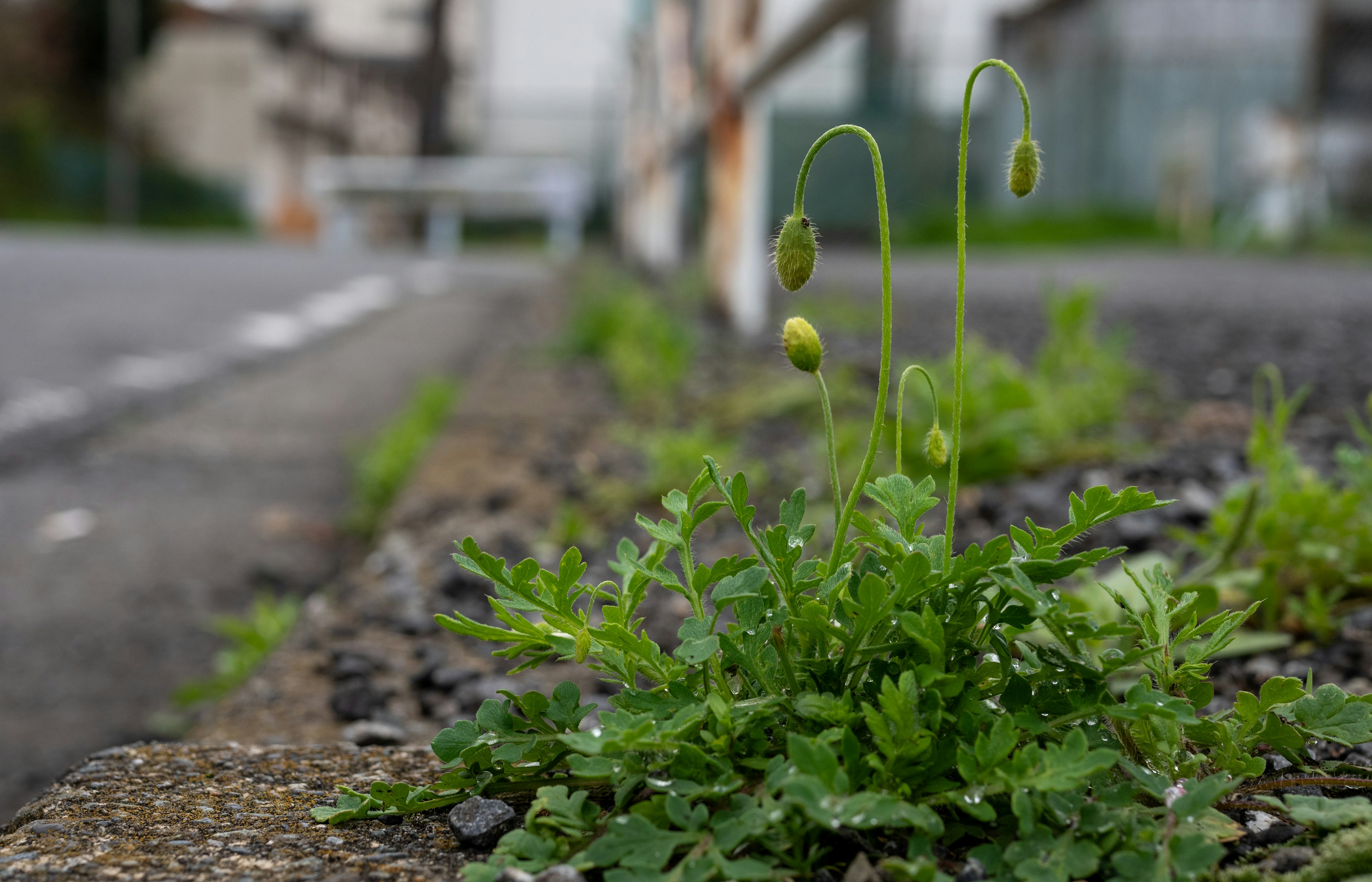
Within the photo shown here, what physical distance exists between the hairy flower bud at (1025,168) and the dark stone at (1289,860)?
46cm

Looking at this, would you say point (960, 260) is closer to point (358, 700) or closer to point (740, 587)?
point (740, 587)

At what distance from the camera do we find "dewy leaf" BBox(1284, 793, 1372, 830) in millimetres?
719

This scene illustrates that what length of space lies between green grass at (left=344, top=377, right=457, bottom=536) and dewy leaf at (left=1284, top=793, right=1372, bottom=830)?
1.90m

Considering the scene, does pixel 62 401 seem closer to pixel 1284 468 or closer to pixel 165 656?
pixel 165 656

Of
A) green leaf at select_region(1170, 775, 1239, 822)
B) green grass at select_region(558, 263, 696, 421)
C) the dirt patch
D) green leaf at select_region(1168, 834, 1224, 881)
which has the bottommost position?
the dirt patch

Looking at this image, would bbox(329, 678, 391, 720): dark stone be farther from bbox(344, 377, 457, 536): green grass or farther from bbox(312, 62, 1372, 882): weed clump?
bbox(344, 377, 457, 536): green grass

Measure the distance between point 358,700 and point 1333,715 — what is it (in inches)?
38.1

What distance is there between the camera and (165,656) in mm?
1936

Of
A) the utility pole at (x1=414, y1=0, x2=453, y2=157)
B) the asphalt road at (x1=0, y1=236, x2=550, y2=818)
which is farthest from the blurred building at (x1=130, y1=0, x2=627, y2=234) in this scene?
the asphalt road at (x1=0, y1=236, x2=550, y2=818)

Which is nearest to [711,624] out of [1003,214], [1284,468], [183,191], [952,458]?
[952,458]

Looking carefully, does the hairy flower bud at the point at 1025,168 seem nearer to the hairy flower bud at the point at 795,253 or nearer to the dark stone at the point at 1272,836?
the hairy flower bud at the point at 795,253

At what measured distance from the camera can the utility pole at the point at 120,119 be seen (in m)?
22.0

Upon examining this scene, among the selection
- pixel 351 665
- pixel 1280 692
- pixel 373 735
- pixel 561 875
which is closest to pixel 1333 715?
pixel 1280 692

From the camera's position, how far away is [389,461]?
111 inches
